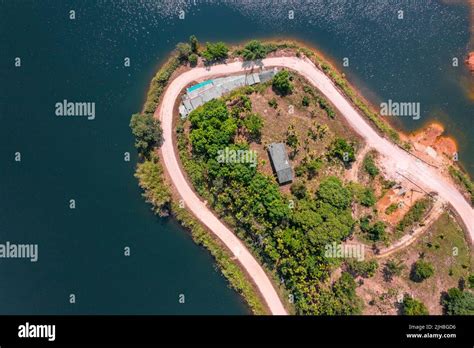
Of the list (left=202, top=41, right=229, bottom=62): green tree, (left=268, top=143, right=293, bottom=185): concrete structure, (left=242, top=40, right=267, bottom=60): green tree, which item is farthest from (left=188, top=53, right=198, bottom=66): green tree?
(left=268, top=143, right=293, bottom=185): concrete structure

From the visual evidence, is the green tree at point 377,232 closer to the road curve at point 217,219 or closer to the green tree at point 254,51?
the road curve at point 217,219

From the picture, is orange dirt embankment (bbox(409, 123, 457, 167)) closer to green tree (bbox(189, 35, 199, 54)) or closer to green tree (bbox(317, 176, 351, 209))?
green tree (bbox(317, 176, 351, 209))

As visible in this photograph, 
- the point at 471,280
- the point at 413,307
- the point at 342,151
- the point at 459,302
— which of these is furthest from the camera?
the point at 342,151

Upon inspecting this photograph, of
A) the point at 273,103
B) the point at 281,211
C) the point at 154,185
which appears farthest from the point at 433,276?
the point at 154,185

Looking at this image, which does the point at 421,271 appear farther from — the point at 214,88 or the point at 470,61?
the point at 214,88
